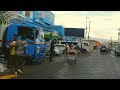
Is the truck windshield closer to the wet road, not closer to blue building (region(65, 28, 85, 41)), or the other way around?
the wet road

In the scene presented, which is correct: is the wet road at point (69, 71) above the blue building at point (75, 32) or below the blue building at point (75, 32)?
below

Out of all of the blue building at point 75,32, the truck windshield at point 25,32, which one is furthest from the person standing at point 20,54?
the blue building at point 75,32

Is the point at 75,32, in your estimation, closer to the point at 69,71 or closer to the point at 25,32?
the point at 25,32

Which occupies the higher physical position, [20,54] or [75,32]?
[75,32]

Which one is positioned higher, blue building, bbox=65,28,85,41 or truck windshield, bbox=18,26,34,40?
blue building, bbox=65,28,85,41

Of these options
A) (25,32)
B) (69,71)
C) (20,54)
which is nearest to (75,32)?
(25,32)

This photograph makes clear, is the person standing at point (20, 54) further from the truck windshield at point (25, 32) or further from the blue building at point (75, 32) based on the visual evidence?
the blue building at point (75, 32)

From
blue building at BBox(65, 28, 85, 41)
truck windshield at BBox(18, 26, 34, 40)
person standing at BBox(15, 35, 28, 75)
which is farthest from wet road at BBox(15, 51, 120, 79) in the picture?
blue building at BBox(65, 28, 85, 41)

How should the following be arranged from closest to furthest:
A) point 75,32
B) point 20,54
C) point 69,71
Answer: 1. point 20,54
2. point 69,71
3. point 75,32

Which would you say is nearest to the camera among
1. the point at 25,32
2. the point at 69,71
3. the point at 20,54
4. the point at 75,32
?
the point at 20,54
